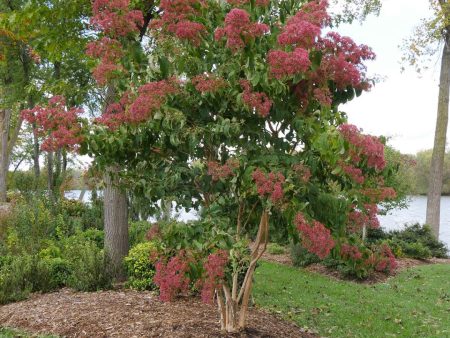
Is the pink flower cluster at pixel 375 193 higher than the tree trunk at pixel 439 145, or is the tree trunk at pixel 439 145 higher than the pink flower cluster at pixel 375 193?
the tree trunk at pixel 439 145

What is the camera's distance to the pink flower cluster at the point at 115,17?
13.5 feet

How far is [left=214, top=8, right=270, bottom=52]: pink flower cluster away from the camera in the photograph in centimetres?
367

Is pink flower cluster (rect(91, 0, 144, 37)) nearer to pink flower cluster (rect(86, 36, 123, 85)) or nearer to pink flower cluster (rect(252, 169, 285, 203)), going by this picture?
pink flower cluster (rect(86, 36, 123, 85))

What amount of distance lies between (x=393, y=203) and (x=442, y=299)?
24.5ft

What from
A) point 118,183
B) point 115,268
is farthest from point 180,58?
point 115,268

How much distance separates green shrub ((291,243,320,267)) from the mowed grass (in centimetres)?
111

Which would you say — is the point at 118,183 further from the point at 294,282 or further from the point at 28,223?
the point at 28,223

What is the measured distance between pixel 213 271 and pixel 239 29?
5.83ft

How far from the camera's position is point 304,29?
3.61m

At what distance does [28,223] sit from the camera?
1041 centimetres

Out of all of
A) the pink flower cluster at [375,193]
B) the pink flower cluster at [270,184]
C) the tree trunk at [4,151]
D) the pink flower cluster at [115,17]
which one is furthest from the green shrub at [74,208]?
the pink flower cluster at [270,184]

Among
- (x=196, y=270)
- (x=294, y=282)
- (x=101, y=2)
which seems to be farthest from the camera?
A: (x=294, y=282)

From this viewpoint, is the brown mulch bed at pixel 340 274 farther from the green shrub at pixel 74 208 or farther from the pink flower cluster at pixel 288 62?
the pink flower cluster at pixel 288 62

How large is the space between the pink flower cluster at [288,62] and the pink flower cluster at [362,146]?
0.51m
